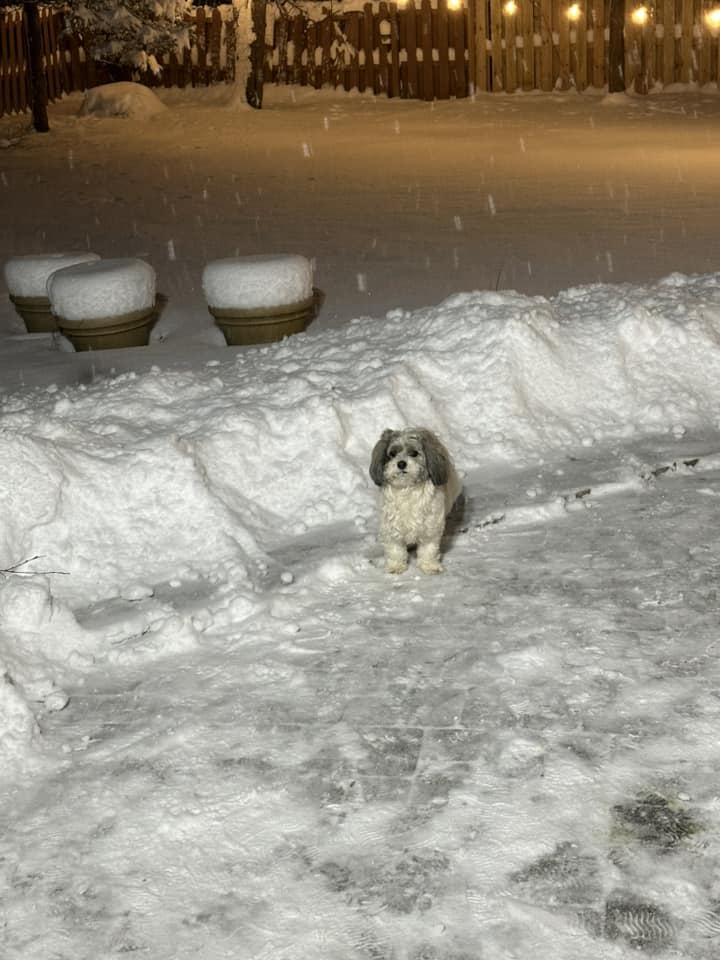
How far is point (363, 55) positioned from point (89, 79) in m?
6.22

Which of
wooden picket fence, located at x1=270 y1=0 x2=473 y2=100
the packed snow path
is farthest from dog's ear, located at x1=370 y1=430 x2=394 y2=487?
wooden picket fence, located at x1=270 y1=0 x2=473 y2=100

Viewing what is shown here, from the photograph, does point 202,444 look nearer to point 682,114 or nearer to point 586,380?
point 586,380

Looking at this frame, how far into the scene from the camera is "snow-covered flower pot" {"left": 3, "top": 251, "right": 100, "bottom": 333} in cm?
1110

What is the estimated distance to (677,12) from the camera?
79.5 ft

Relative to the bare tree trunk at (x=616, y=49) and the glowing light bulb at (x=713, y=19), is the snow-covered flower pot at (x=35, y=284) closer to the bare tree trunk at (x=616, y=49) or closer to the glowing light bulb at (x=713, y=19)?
the bare tree trunk at (x=616, y=49)

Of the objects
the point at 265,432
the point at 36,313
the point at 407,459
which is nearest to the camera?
the point at 407,459

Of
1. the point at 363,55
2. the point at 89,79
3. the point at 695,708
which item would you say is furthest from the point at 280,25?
the point at 695,708

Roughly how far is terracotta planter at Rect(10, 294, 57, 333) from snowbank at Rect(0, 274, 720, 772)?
8.64ft

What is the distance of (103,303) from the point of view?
10227 mm

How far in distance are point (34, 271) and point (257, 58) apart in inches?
593

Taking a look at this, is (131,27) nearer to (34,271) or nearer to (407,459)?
(34,271)

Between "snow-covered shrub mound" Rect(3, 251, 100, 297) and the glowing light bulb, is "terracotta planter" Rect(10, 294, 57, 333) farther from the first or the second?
the glowing light bulb

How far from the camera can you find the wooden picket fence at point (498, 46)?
80.1 ft

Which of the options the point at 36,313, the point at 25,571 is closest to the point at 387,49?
the point at 36,313
